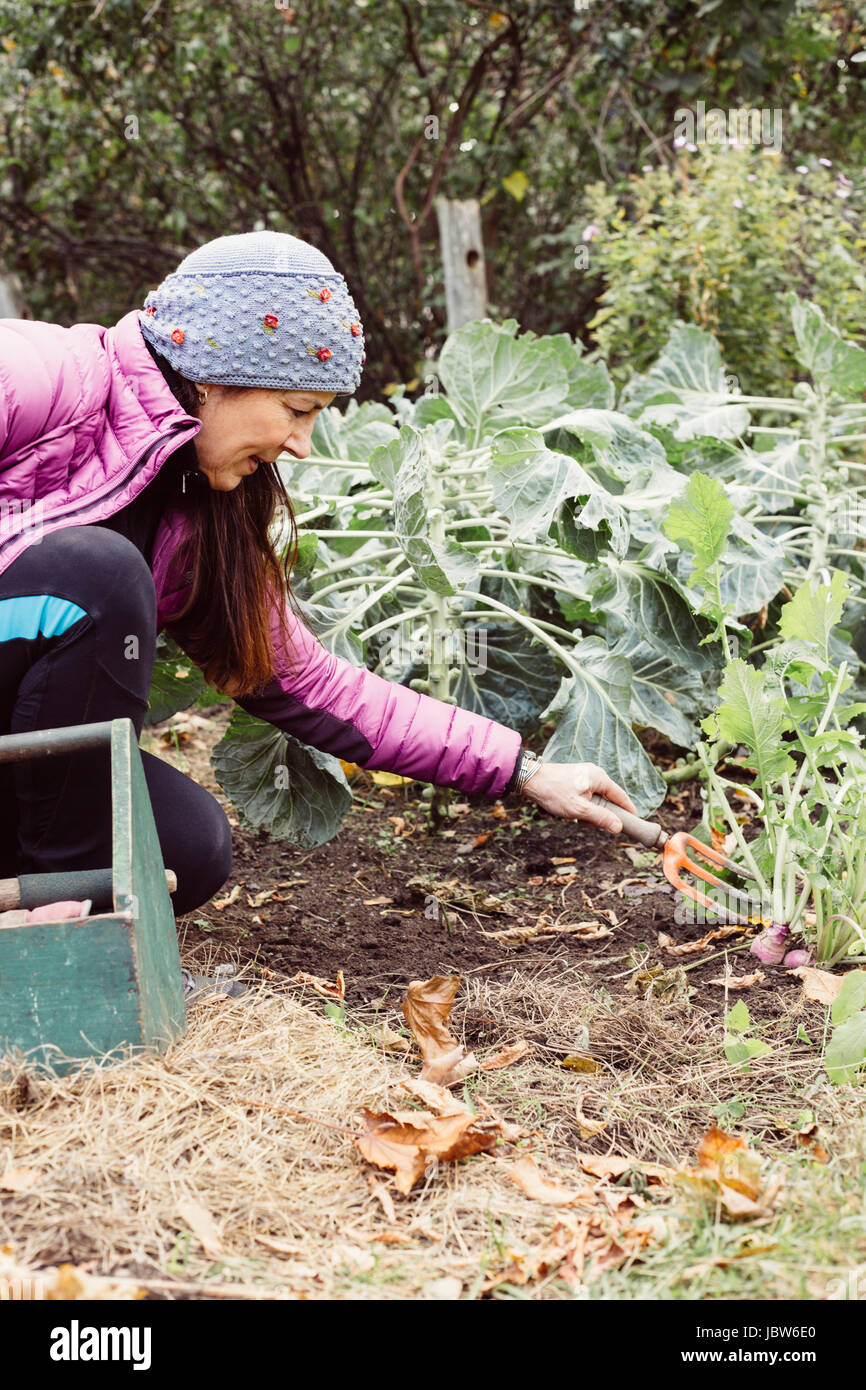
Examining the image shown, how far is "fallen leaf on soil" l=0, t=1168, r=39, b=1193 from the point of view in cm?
131

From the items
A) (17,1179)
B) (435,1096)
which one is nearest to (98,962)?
(17,1179)

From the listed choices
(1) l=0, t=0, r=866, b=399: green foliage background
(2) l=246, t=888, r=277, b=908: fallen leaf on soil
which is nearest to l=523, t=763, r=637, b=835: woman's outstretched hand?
(2) l=246, t=888, r=277, b=908: fallen leaf on soil

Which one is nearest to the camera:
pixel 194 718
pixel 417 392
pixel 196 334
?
pixel 196 334

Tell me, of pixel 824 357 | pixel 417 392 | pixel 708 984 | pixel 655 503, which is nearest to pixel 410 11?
pixel 417 392

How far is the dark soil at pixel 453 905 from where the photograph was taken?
208 centimetres

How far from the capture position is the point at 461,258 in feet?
17.0

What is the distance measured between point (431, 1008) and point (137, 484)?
87 centimetres

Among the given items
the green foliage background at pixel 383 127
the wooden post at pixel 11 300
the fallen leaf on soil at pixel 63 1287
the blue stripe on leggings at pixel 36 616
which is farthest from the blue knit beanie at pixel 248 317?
the wooden post at pixel 11 300

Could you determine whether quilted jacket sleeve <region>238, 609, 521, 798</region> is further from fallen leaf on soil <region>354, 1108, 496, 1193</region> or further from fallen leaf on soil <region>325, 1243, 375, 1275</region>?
fallen leaf on soil <region>325, 1243, 375, 1275</region>

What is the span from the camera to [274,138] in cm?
668

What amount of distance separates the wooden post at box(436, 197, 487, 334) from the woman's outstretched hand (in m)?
3.53

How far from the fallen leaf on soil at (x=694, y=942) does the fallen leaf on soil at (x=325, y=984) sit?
567mm

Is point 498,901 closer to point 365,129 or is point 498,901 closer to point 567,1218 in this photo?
point 567,1218
